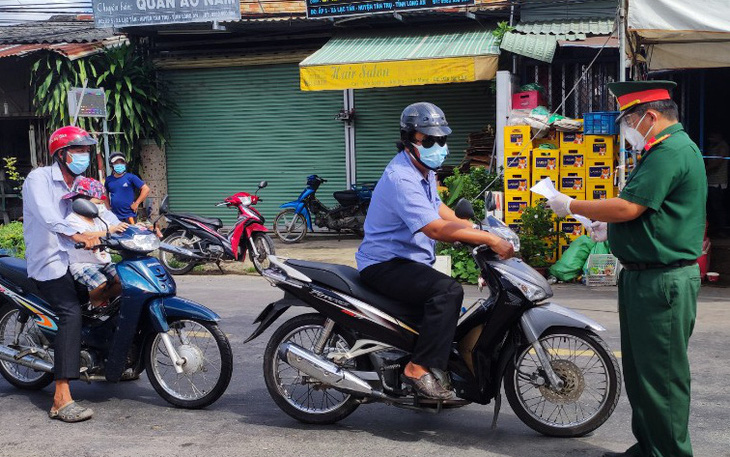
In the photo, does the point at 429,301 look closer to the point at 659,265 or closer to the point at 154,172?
the point at 659,265

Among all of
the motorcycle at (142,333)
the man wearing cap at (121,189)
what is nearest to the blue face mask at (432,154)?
the motorcycle at (142,333)

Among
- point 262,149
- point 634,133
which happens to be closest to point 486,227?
point 634,133

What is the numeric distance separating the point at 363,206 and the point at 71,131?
9538mm

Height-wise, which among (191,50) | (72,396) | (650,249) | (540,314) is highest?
(191,50)

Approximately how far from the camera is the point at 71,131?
5.50 m

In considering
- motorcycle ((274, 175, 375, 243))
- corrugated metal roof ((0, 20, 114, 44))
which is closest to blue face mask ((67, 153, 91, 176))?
motorcycle ((274, 175, 375, 243))

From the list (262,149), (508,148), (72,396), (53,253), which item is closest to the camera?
(53,253)

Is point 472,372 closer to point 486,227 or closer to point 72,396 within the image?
point 486,227

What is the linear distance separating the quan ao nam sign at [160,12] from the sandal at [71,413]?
10.8m

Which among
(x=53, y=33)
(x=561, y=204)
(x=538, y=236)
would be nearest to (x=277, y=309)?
(x=561, y=204)

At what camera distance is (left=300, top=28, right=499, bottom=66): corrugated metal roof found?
42.9 feet

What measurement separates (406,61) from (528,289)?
8.89 m

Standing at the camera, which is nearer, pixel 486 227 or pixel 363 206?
pixel 486 227

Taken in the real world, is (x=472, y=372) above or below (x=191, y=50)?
below
